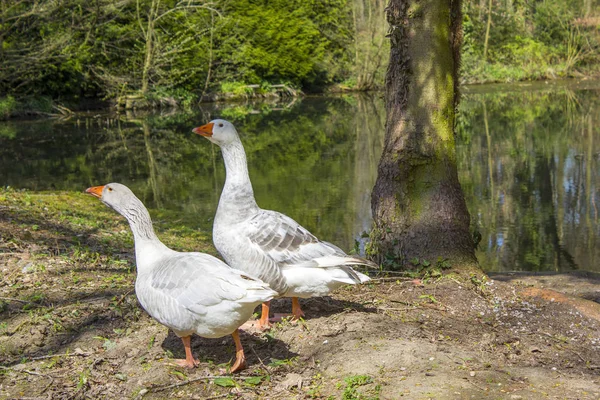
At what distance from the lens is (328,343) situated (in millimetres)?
4504

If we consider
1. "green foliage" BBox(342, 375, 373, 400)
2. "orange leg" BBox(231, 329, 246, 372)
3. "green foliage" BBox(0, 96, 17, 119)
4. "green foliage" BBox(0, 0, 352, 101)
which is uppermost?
"green foliage" BBox(0, 0, 352, 101)

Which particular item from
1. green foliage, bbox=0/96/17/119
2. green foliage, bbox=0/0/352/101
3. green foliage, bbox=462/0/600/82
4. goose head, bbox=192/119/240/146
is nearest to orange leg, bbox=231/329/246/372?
goose head, bbox=192/119/240/146

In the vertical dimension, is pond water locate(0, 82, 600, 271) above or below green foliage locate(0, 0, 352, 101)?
below

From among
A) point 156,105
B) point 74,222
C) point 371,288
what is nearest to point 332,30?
point 156,105

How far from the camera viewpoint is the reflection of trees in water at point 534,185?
32.0 ft

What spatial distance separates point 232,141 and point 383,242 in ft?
6.44

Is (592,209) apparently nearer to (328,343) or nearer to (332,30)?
(328,343)

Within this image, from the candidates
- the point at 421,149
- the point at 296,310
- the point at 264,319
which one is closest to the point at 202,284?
the point at 264,319

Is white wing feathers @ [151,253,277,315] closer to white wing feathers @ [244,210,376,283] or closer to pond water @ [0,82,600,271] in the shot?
white wing feathers @ [244,210,376,283]

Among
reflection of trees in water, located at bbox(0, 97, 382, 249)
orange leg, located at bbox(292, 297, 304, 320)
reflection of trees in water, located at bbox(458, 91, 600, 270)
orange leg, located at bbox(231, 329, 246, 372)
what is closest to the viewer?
orange leg, located at bbox(231, 329, 246, 372)

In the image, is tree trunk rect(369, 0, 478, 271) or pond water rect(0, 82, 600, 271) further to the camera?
pond water rect(0, 82, 600, 271)

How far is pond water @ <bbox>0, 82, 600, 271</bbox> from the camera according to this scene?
35.3 feet

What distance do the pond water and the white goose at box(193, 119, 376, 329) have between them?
4.89 metres

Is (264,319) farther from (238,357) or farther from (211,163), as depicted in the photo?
(211,163)
